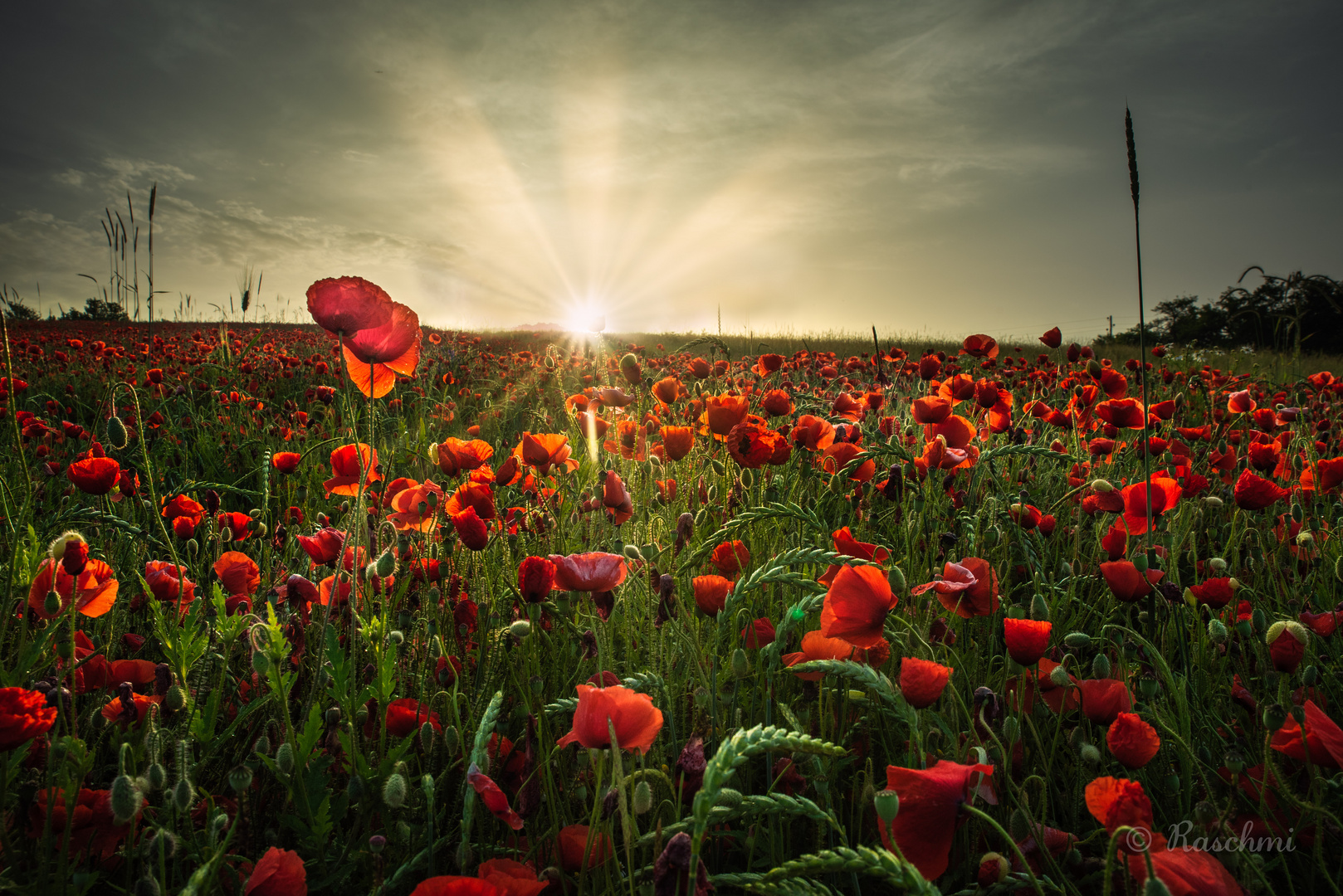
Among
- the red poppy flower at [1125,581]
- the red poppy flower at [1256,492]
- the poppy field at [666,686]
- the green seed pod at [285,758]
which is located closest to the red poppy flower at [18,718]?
the poppy field at [666,686]

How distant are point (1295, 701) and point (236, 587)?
2.18 m

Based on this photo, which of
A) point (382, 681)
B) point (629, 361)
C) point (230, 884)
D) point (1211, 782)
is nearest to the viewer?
point (230, 884)

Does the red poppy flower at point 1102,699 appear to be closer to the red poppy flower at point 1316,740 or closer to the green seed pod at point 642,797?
the red poppy flower at point 1316,740

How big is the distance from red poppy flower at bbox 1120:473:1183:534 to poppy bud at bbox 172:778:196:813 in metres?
1.99

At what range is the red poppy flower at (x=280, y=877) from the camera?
81 cm

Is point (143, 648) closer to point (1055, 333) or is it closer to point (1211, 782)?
point (1211, 782)

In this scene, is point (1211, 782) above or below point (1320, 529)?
below

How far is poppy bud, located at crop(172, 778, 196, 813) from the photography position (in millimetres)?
813

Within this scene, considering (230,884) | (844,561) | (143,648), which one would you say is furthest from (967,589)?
(143,648)

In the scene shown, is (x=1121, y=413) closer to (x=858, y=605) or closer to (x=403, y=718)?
(x=858, y=605)

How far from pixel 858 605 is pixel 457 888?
27.4 inches

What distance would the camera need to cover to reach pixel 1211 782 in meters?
1.28

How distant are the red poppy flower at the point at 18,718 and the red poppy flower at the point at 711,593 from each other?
0.96m

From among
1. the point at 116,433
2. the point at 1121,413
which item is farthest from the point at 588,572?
the point at 1121,413
